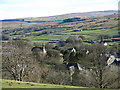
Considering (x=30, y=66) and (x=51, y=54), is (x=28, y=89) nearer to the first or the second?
(x=30, y=66)

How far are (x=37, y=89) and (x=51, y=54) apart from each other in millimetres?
44944

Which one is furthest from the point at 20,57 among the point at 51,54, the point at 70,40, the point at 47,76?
the point at 70,40

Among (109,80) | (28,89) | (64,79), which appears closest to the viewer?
(28,89)

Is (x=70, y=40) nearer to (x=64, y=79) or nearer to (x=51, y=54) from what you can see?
(x=51, y=54)

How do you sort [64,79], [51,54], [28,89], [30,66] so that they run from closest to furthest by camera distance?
1. [28,89]
2. [30,66]
3. [64,79]
4. [51,54]

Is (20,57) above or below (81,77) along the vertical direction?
above

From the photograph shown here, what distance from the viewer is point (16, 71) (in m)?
22.1

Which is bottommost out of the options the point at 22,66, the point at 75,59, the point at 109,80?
the point at 75,59

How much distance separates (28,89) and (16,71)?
1063 centimetres

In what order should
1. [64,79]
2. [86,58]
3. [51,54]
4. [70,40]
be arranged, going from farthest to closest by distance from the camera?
[70,40] < [51,54] < [86,58] < [64,79]

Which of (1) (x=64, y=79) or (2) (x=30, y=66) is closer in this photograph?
(2) (x=30, y=66)

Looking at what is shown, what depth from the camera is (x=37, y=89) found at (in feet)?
39.8

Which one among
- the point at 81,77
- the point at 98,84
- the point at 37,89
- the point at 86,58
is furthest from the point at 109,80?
the point at 86,58

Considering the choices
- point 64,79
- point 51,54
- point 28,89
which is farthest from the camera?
point 51,54
